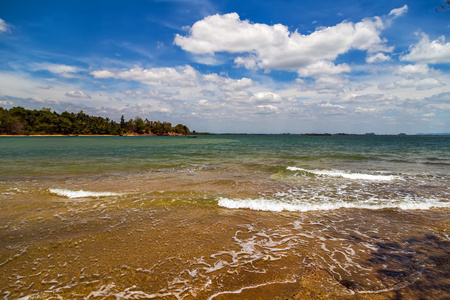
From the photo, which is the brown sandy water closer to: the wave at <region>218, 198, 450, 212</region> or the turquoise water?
the wave at <region>218, 198, 450, 212</region>

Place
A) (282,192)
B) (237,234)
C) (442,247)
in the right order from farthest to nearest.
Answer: (282,192) < (237,234) < (442,247)

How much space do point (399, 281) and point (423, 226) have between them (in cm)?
411

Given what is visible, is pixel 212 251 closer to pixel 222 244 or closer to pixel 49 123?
pixel 222 244

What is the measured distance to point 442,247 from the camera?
5.40 meters

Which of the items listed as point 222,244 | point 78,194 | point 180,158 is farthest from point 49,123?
point 222,244

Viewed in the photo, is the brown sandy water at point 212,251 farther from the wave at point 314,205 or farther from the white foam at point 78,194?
the white foam at point 78,194

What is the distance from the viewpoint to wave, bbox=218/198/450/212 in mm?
8602

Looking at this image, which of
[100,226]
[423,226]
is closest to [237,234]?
[100,226]

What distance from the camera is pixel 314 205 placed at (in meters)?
8.97

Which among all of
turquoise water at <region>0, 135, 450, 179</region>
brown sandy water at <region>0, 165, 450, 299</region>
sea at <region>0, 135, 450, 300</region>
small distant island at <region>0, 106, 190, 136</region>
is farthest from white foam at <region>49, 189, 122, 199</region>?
small distant island at <region>0, 106, 190, 136</region>

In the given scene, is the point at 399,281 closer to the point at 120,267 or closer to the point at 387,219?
the point at 387,219

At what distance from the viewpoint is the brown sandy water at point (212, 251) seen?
153 inches

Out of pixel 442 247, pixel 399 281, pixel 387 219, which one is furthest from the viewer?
pixel 387 219

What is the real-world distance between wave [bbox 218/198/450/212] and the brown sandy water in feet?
1.22
